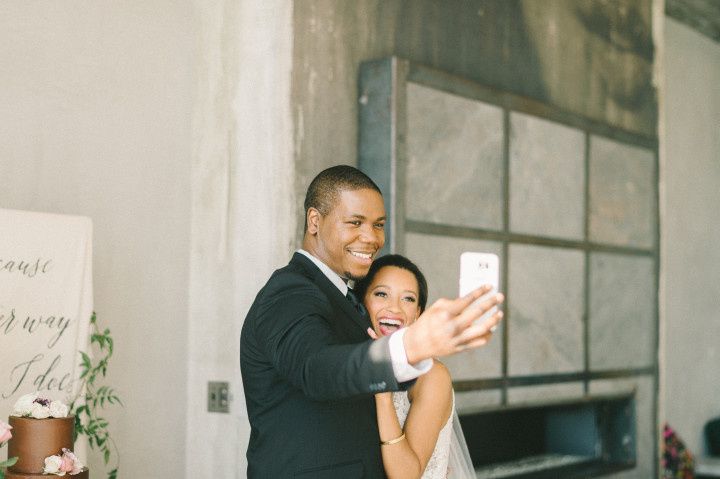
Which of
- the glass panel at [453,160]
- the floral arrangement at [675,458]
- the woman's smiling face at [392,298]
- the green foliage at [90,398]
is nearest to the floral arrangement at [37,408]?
the green foliage at [90,398]

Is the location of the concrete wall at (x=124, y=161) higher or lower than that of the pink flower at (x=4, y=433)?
higher

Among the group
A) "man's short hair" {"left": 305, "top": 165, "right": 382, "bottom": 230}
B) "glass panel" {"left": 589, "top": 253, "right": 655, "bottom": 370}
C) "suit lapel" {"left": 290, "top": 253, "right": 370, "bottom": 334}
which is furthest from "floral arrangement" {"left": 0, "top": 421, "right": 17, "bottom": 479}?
"glass panel" {"left": 589, "top": 253, "right": 655, "bottom": 370}

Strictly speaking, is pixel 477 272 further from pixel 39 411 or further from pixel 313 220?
pixel 39 411

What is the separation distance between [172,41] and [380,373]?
230cm

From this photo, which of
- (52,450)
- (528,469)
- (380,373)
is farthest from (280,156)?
(528,469)

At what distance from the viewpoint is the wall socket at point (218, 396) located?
3.54m

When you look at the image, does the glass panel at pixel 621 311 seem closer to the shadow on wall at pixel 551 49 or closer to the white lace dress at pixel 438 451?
the shadow on wall at pixel 551 49

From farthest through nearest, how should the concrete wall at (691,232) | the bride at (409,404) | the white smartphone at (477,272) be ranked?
the concrete wall at (691,232)
the bride at (409,404)
the white smartphone at (477,272)

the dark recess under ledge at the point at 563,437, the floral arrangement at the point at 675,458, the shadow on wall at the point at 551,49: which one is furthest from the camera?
the floral arrangement at the point at 675,458

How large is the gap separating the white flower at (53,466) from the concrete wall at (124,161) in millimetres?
914

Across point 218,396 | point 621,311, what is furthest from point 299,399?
point 621,311


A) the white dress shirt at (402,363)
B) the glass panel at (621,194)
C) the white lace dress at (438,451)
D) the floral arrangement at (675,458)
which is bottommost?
the floral arrangement at (675,458)

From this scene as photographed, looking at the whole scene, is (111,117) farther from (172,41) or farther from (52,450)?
(52,450)

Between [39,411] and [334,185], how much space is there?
97 cm
